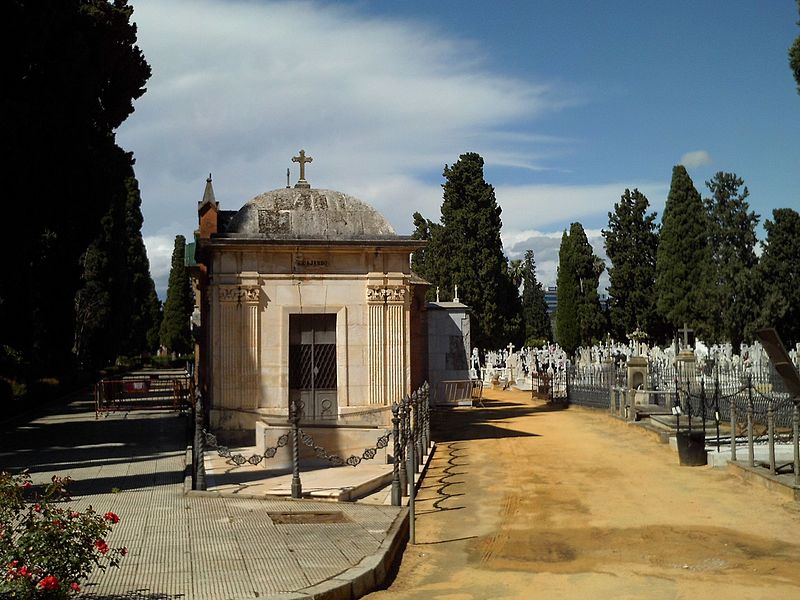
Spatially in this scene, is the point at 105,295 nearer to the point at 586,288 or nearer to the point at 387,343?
the point at 387,343

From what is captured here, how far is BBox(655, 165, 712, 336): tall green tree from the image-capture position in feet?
174

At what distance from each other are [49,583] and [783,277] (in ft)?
150

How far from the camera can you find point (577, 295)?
205 ft

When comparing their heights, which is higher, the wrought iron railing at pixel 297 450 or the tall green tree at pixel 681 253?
the tall green tree at pixel 681 253

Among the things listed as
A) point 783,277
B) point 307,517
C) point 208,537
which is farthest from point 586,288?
point 208,537

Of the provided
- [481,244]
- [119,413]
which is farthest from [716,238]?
[119,413]

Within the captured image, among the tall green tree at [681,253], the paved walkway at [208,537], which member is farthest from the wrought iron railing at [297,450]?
the tall green tree at [681,253]

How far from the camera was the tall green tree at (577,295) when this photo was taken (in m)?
61.2

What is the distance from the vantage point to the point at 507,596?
325 inches

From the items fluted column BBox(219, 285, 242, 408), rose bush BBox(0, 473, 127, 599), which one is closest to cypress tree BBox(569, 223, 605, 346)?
fluted column BBox(219, 285, 242, 408)

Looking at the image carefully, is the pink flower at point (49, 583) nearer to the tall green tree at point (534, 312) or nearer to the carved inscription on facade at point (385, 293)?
the carved inscription on facade at point (385, 293)

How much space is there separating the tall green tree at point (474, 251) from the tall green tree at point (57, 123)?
2824cm

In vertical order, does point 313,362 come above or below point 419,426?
above

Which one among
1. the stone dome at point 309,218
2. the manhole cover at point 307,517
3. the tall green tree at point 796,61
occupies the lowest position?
the manhole cover at point 307,517
